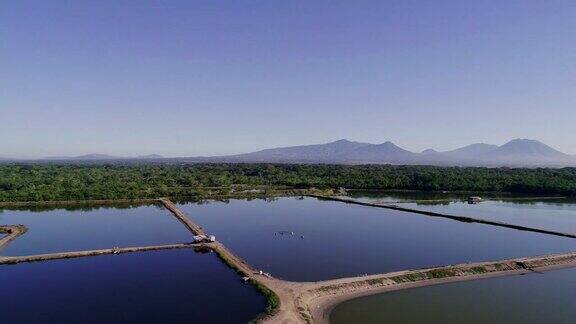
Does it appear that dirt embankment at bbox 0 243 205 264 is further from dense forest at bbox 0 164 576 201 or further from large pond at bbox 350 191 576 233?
large pond at bbox 350 191 576 233

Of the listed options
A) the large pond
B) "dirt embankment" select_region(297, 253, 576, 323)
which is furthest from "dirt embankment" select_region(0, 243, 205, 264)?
the large pond

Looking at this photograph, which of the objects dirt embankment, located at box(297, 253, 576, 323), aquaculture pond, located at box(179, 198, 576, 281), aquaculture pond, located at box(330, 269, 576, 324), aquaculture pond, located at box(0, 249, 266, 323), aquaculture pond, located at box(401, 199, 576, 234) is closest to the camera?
aquaculture pond, located at box(0, 249, 266, 323)

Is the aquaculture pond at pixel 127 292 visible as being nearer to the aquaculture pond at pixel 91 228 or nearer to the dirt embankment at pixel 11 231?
the aquaculture pond at pixel 91 228

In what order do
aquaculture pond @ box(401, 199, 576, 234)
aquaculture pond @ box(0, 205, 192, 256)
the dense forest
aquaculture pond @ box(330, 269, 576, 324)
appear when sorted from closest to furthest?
aquaculture pond @ box(330, 269, 576, 324)
aquaculture pond @ box(0, 205, 192, 256)
aquaculture pond @ box(401, 199, 576, 234)
the dense forest

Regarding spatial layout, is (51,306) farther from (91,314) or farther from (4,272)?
(4,272)

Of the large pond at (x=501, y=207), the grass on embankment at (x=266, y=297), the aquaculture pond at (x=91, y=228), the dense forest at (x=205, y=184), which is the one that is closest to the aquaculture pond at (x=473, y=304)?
the grass on embankment at (x=266, y=297)

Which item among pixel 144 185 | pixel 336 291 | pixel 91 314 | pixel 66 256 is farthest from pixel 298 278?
pixel 144 185
